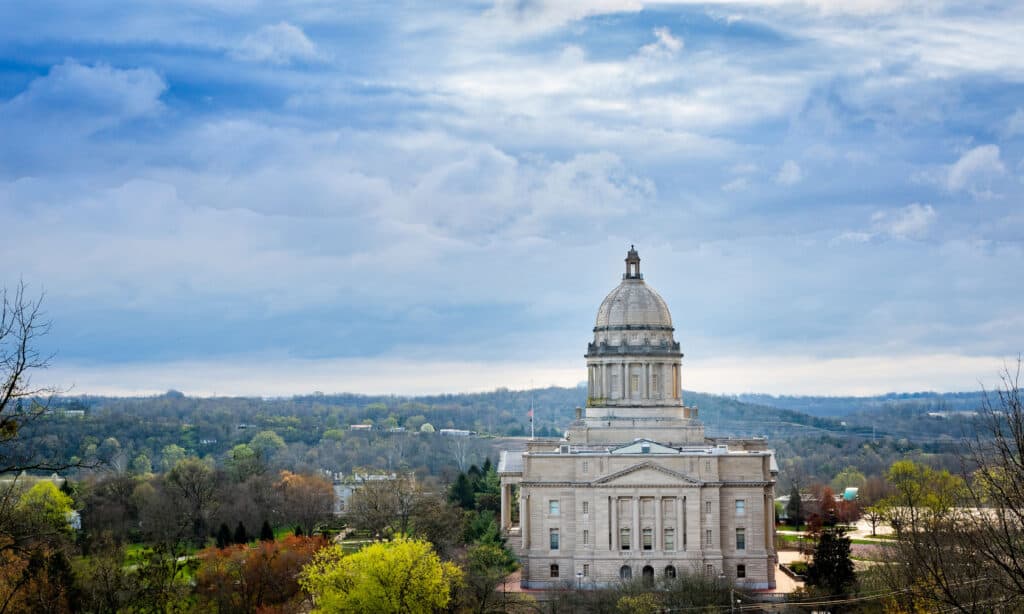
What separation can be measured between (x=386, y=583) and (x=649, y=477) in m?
24.5

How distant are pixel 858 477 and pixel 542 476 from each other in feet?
291

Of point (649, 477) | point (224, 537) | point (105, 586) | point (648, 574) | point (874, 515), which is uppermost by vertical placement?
point (649, 477)

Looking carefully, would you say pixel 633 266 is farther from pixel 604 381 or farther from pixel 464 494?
pixel 464 494

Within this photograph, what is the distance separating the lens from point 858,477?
6029 inches

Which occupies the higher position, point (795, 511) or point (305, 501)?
point (305, 501)

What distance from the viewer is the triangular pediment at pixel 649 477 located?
242 ft

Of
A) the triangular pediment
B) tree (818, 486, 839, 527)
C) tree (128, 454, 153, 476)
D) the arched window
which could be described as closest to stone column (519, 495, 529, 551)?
the triangular pediment

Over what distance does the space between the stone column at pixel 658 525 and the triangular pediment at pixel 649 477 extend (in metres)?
1.13

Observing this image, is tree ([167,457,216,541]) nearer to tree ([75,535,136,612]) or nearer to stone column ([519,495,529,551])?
tree ([75,535,136,612])

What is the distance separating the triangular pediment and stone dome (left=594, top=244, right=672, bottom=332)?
1347 cm

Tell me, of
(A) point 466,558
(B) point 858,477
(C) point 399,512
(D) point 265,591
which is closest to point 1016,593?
(D) point 265,591

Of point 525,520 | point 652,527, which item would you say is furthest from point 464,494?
point 652,527

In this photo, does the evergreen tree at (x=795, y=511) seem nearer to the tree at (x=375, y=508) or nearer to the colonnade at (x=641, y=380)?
the colonnade at (x=641, y=380)

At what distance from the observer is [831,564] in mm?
67062
